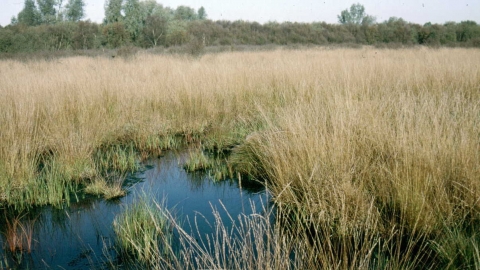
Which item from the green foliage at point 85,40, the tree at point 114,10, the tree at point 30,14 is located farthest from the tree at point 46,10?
the green foliage at point 85,40

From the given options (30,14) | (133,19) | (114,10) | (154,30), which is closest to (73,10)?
(30,14)

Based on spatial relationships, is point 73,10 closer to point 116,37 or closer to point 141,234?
point 116,37

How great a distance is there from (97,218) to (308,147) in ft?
6.82

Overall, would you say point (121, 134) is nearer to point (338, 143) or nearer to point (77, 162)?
point (77, 162)

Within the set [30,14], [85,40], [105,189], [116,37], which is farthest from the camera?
[30,14]

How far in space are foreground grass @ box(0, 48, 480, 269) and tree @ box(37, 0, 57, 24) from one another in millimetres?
59739

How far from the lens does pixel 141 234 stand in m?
2.51

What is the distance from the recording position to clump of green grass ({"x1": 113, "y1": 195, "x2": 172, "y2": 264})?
2352 millimetres

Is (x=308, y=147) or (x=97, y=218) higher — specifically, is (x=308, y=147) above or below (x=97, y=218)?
above

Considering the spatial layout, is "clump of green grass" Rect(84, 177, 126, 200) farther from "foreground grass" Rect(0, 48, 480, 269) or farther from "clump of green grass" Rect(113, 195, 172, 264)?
"clump of green grass" Rect(113, 195, 172, 264)

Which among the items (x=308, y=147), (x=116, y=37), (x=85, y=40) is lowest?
(x=308, y=147)

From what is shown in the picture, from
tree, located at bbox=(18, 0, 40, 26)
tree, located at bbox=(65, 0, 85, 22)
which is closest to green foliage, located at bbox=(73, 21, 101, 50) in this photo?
tree, located at bbox=(65, 0, 85, 22)

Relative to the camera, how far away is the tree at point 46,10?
182ft

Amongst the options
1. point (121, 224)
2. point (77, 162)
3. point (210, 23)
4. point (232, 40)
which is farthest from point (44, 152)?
point (210, 23)
